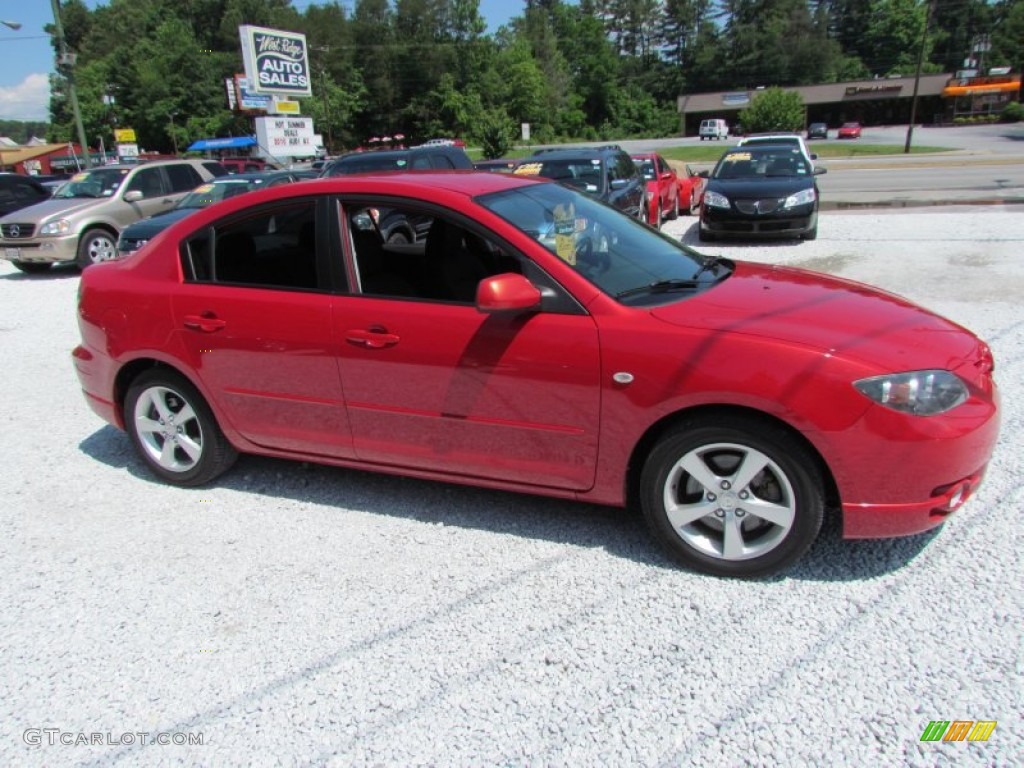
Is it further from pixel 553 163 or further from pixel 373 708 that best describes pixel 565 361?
pixel 553 163

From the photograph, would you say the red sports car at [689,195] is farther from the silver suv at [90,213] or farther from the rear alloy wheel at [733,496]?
the rear alloy wheel at [733,496]

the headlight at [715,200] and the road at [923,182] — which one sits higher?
the headlight at [715,200]

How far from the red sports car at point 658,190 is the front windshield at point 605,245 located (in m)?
8.79

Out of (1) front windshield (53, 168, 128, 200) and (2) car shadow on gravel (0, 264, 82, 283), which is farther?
(1) front windshield (53, 168, 128, 200)

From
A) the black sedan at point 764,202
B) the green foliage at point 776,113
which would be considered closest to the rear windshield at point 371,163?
the black sedan at point 764,202

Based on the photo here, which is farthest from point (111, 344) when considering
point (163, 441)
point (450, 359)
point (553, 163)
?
point (553, 163)

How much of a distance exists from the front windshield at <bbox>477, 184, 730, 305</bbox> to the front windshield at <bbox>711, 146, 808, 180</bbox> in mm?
9349

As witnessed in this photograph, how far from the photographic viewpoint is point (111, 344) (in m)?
4.18

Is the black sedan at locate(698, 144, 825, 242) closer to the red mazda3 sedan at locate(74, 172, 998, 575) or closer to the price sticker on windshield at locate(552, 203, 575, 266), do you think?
the red mazda3 sedan at locate(74, 172, 998, 575)

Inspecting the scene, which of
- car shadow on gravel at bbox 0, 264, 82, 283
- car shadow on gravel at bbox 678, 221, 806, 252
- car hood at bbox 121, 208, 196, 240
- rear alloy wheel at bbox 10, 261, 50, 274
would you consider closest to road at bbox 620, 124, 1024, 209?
car shadow on gravel at bbox 678, 221, 806, 252

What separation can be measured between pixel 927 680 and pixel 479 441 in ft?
6.37

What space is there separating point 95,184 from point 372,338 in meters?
13.0

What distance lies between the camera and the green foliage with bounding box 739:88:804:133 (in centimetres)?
6256

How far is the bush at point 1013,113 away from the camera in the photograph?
227 feet
